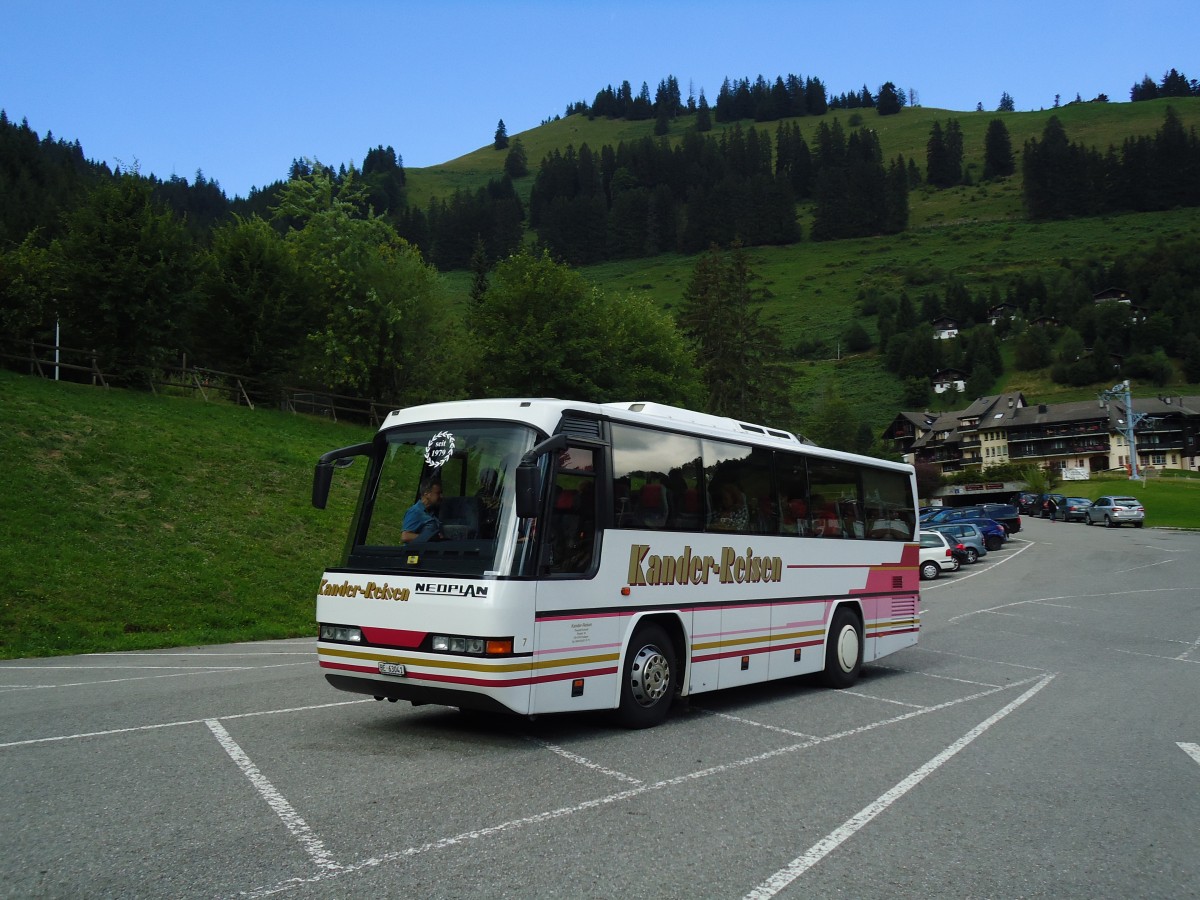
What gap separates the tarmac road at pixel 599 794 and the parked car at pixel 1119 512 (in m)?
50.9

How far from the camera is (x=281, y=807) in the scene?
19.0 ft

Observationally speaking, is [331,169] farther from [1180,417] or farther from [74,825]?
[1180,417]

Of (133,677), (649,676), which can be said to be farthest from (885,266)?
(649,676)

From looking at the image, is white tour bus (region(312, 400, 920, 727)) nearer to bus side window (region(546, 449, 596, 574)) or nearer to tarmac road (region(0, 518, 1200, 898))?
bus side window (region(546, 449, 596, 574))

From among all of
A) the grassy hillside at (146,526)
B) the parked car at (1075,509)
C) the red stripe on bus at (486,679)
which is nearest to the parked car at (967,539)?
the grassy hillside at (146,526)

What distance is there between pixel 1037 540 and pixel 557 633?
47.2 meters

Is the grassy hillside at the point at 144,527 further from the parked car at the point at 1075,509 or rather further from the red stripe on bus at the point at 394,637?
the parked car at the point at 1075,509

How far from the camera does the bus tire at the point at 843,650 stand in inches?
482

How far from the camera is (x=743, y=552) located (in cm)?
1045

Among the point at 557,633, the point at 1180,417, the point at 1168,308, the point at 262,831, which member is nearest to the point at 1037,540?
the point at 557,633

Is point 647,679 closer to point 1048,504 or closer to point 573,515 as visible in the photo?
point 573,515

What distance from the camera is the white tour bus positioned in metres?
7.61

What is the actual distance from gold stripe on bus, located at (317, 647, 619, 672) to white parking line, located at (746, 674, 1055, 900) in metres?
2.65

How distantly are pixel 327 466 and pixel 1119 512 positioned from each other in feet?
194
